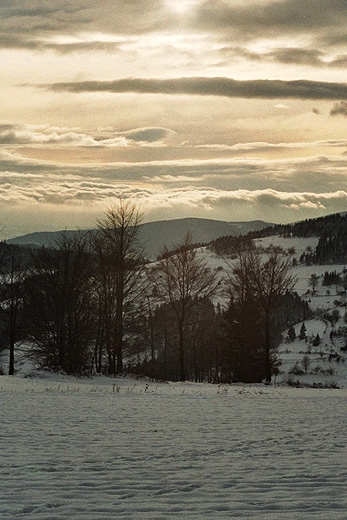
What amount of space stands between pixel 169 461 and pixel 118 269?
30.0m

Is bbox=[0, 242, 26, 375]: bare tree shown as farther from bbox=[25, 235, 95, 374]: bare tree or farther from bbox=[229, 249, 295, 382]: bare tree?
bbox=[229, 249, 295, 382]: bare tree

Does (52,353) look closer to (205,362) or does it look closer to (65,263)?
(65,263)

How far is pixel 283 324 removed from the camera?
184750 mm

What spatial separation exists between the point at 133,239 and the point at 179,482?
32.5 meters

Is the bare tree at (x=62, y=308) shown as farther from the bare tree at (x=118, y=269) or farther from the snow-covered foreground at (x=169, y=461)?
the snow-covered foreground at (x=169, y=461)

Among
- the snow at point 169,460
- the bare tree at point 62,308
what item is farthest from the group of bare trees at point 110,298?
the snow at point 169,460

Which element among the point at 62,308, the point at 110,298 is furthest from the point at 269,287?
the point at 62,308

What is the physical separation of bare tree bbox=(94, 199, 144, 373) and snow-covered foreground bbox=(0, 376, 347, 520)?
63.4 feet

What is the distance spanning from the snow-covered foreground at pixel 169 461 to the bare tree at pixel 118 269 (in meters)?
19.3

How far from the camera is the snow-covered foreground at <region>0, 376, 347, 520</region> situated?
316 inches

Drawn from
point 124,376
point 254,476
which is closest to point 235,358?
point 124,376

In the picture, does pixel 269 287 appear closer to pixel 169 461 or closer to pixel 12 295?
pixel 12 295

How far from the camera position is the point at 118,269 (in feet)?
134

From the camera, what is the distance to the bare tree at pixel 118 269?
133ft
